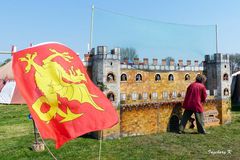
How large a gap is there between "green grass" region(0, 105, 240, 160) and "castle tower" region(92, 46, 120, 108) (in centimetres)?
231

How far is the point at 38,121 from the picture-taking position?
5.01 meters

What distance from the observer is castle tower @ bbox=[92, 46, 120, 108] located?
1323cm

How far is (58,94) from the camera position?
551cm

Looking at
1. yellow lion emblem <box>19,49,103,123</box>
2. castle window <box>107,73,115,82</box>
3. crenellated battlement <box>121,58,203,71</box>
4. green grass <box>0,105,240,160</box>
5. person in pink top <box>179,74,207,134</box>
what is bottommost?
green grass <box>0,105,240,160</box>

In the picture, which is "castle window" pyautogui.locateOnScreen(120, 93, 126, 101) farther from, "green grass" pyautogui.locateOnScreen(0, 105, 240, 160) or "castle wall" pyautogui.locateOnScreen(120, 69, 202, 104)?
"green grass" pyautogui.locateOnScreen(0, 105, 240, 160)

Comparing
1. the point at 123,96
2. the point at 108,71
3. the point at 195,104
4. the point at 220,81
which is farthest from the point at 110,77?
the point at 220,81

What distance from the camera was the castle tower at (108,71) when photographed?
13.2 metres

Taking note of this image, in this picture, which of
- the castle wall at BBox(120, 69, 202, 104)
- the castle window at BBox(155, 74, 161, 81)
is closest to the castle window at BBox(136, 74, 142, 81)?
the castle wall at BBox(120, 69, 202, 104)

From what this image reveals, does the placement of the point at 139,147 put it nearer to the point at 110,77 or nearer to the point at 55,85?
the point at 110,77

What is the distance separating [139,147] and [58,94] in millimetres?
7050

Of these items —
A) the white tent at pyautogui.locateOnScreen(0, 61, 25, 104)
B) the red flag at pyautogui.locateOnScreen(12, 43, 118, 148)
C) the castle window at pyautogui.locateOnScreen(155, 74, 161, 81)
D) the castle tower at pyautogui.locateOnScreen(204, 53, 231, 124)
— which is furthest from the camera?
the white tent at pyautogui.locateOnScreen(0, 61, 25, 104)

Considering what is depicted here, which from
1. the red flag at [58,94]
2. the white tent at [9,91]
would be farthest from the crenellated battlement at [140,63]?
the white tent at [9,91]

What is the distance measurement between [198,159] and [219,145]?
2404 mm

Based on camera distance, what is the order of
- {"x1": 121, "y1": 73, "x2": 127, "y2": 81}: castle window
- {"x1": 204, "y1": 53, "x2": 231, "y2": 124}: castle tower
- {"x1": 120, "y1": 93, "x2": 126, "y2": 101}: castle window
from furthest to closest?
{"x1": 204, "y1": 53, "x2": 231, "y2": 124}: castle tower, {"x1": 121, "y1": 73, "x2": 127, "y2": 81}: castle window, {"x1": 120, "y1": 93, "x2": 126, "y2": 101}: castle window
